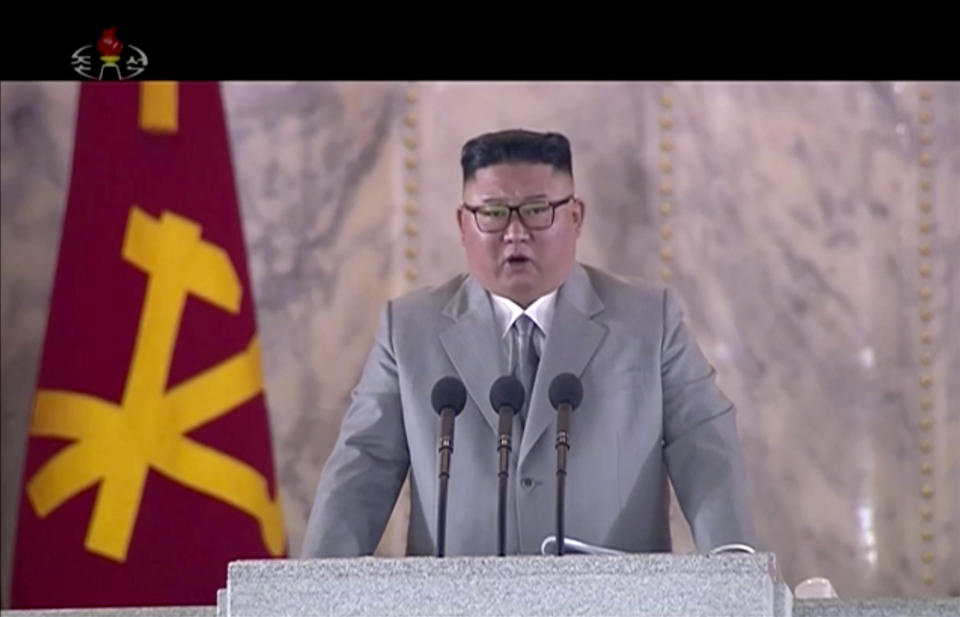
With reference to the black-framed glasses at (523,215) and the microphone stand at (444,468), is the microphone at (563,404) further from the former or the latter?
the black-framed glasses at (523,215)

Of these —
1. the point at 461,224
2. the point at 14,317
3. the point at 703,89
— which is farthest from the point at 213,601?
the point at 703,89

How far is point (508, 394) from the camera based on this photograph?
4.06 meters

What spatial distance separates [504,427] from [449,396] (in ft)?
0.47

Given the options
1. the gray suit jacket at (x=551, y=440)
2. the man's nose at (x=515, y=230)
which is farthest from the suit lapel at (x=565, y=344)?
the man's nose at (x=515, y=230)

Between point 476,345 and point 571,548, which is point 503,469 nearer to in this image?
point 571,548

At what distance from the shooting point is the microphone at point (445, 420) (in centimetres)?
390

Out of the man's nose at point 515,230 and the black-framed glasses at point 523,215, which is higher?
the black-framed glasses at point 523,215

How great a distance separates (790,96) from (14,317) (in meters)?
2.09

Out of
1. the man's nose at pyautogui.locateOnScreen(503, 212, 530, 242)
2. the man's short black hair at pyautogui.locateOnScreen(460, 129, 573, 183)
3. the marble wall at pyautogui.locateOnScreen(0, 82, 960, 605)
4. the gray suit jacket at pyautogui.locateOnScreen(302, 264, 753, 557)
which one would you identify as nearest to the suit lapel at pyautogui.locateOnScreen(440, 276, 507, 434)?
the gray suit jacket at pyautogui.locateOnScreen(302, 264, 753, 557)

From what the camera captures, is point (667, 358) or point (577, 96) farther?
point (577, 96)

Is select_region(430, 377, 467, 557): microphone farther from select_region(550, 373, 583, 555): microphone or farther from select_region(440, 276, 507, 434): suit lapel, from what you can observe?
select_region(440, 276, 507, 434): suit lapel

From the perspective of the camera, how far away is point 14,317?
19.2 ft

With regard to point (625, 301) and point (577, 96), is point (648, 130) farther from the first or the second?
point (625, 301)

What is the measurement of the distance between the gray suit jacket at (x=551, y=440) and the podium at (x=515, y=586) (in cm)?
119
